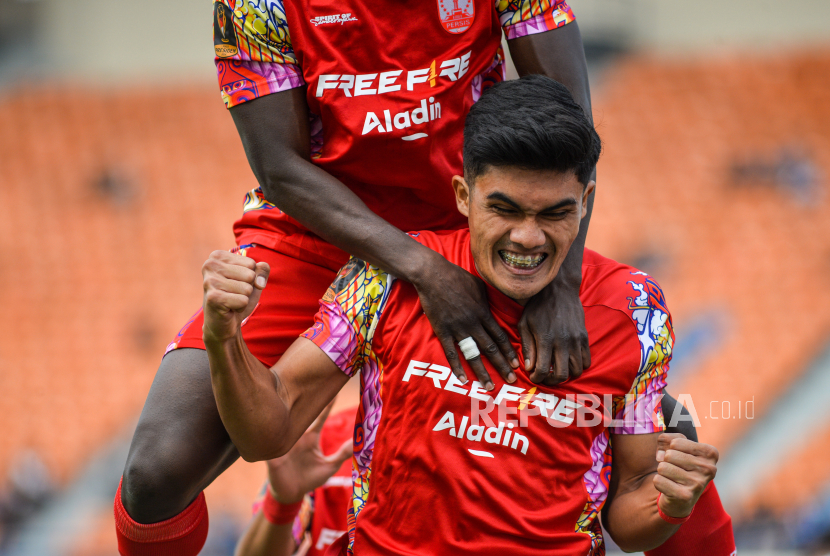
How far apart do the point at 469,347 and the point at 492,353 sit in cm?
6

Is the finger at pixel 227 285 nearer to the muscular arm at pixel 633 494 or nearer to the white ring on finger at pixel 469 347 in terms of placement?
the white ring on finger at pixel 469 347

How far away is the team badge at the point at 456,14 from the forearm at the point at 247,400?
101 centimetres

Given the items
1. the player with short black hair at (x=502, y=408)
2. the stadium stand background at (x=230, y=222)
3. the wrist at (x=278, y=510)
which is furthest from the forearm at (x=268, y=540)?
the stadium stand background at (x=230, y=222)

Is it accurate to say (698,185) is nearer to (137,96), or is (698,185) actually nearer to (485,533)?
(137,96)

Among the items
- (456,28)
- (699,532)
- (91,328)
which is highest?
(456,28)

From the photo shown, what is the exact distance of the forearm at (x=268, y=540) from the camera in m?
3.25

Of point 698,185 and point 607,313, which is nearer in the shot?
point 607,313

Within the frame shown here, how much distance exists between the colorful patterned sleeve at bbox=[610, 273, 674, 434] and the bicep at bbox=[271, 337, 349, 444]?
69 cm

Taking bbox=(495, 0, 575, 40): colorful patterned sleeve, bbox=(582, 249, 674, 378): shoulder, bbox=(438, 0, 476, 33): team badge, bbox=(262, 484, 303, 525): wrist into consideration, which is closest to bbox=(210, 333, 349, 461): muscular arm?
bbox=(582, 249, 674, 378): shoulder

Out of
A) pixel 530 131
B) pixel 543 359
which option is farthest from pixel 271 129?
pixel 543 359

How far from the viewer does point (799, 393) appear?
7121mm

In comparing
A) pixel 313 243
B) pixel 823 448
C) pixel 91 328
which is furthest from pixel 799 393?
pixel 91 328

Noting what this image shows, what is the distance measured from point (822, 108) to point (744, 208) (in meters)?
1.61

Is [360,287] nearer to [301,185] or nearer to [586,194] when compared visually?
[301,185]
